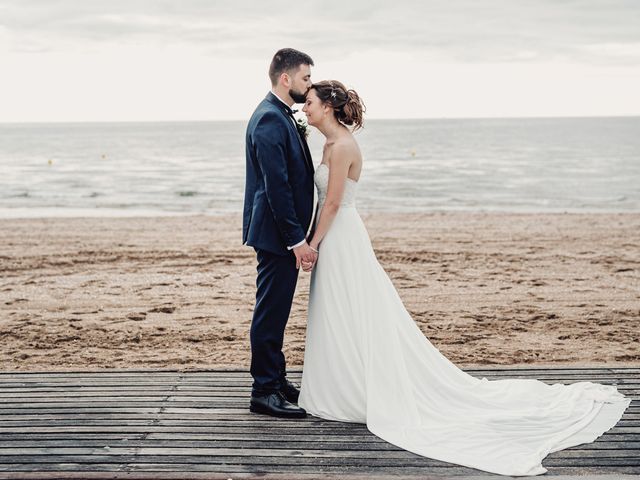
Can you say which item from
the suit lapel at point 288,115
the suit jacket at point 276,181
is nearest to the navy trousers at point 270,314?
the suit jacket at point 276,181

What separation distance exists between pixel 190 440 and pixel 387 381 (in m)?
1.18

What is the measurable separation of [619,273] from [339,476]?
327 inches

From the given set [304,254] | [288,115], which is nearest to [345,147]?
[288,115]

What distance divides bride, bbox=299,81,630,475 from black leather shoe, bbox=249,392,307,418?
11 cm

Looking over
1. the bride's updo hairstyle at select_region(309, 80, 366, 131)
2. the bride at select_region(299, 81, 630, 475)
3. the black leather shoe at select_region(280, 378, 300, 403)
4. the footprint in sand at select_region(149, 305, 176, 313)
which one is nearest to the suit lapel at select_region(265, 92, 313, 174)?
the bride at select_region(299, 81, 630, 475)

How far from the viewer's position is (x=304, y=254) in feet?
14.3

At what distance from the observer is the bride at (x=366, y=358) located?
4281 mm

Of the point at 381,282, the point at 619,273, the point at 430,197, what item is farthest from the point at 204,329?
the point at 430,197

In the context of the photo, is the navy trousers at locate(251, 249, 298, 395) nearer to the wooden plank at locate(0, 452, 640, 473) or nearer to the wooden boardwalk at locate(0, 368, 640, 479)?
the wooden boardwalk at locate(0, 368, 640, 479)

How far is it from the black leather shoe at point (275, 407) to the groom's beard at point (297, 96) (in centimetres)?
175

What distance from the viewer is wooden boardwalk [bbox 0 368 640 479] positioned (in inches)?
141

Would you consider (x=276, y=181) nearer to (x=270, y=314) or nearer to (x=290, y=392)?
(x=270, y=314)

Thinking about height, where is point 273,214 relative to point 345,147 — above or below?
below

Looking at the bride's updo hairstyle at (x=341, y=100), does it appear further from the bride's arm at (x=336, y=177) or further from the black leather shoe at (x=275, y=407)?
the black leather shoe at (x=275, y=407)
